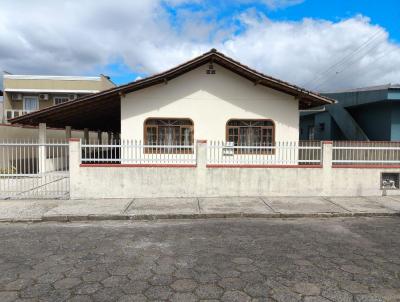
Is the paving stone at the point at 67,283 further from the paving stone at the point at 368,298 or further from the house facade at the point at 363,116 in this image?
the house facade at the point at 363,116

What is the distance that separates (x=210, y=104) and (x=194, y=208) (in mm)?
5251

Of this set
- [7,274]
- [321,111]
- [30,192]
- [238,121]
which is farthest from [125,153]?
[321,111]

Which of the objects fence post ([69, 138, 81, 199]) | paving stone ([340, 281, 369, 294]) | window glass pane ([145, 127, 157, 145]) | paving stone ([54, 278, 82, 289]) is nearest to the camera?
paving stone ([340, 281, 369, 294])

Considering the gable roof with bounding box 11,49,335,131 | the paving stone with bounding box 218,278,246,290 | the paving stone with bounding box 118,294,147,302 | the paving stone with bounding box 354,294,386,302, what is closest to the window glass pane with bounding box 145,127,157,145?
the gable roof with bounding box 11,49,335,131

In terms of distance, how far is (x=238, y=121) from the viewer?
12750 mm

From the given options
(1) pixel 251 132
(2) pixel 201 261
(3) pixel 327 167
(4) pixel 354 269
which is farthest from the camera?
(1) pixel 251 132

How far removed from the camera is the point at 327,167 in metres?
9.97

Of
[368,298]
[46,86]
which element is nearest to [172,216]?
[368,298]

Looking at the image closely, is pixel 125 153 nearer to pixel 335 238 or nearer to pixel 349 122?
pixel 335 238

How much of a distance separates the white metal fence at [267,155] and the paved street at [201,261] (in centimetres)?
303

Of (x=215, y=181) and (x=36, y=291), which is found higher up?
(x=215, y=181)

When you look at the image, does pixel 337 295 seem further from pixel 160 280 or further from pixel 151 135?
pixel 151 135

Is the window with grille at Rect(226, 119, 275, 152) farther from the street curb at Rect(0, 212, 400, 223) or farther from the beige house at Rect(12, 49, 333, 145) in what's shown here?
the street curb at Rect(0, 212, 400, 223)

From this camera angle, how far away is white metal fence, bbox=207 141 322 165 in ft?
32.5
